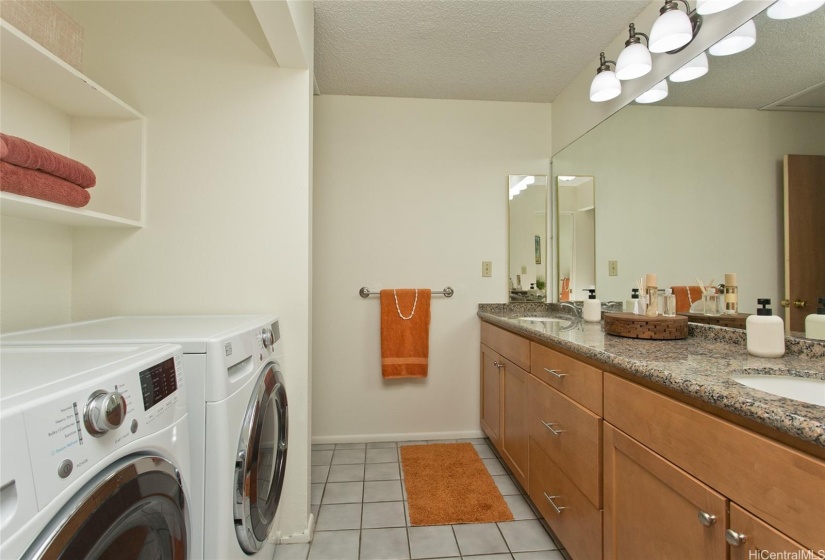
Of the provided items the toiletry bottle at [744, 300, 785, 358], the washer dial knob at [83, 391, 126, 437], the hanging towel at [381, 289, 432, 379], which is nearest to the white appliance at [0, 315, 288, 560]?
the washer dial knob at [83, 391, 126, 437]

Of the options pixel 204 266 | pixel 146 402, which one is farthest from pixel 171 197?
pixel 146 402

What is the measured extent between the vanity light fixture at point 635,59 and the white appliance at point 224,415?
1.83m

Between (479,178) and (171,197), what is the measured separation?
179 centimetres

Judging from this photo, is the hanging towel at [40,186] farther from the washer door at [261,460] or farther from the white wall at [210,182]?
the washer door at [261,460]

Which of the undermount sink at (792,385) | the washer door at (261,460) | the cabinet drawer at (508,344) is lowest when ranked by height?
the washer door at (261,460)

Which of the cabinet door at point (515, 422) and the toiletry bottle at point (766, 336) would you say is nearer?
the toiletry bottle at point (766, 336)

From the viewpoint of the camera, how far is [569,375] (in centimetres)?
123

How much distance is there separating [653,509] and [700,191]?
110 cm

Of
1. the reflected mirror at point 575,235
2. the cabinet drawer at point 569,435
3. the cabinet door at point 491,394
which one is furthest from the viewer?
the reflected mirror at point 575,235

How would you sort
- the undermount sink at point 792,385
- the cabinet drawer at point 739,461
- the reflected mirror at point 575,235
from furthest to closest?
the reflected mirror at point 575,235 < the undermount sink at point 792,385 < the cabinet drawer at point 739,461

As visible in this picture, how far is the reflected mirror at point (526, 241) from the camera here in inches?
97.6

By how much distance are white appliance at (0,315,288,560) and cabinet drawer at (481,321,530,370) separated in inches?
41.6

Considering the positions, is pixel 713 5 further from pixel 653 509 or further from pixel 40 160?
pixel 40 160

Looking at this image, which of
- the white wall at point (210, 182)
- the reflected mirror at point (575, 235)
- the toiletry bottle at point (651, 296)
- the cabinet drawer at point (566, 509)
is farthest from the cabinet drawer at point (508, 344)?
the white wall at point (210, 182)
